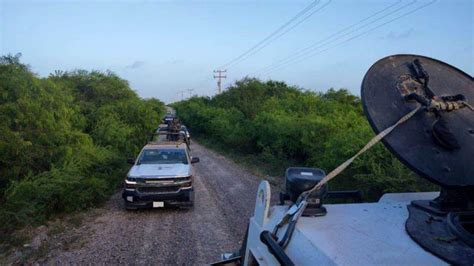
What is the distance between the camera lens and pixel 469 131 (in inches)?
108

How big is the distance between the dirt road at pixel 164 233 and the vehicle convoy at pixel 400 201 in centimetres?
384

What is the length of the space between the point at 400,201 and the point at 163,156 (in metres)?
8.73

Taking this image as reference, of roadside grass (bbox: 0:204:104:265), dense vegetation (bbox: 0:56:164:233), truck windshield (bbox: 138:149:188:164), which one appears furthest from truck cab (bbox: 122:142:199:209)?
dense vegetation (bbox: 0:56:164:233)

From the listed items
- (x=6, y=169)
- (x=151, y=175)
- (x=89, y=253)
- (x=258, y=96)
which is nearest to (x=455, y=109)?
(x=89, y=253)

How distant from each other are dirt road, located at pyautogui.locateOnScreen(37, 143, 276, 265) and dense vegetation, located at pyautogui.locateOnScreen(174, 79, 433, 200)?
269cm

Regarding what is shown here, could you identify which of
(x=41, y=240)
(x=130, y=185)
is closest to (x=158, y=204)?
(x=130, y=185)

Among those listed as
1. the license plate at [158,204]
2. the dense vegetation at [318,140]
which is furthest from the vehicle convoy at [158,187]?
the dense vegetation at [318,140]

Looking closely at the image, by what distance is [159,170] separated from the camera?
391 inches

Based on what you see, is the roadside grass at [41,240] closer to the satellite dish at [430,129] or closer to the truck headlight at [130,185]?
the truck headlight at [130,185]

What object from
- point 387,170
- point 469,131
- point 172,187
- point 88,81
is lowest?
point 172,187

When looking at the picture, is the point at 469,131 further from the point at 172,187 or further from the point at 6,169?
the point at 6,169

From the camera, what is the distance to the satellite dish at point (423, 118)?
8.20 feet

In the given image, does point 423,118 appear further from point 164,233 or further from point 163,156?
point 163,156

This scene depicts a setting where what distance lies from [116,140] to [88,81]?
9928 millimetres
